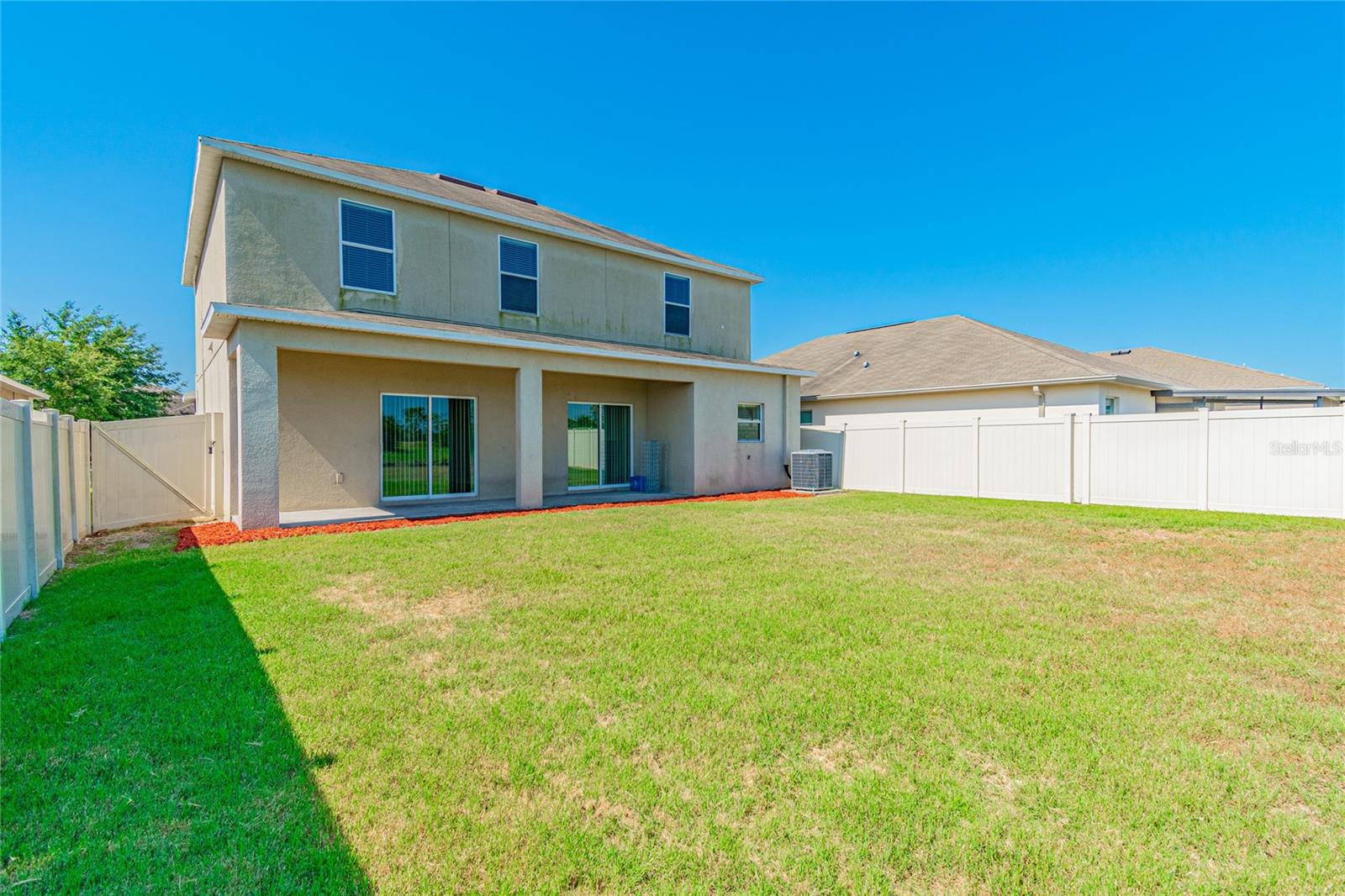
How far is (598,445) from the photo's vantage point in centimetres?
1553

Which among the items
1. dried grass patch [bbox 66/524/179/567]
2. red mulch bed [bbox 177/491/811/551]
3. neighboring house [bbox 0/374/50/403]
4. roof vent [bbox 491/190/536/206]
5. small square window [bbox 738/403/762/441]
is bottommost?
dried grass patch [bbox 66/524/179/567]

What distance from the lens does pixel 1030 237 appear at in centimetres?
2281

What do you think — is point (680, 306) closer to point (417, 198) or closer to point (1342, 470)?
point (417, 198)

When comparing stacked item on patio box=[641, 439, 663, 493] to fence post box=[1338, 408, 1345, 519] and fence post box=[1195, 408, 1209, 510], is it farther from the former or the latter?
fence post box=[1338, 408, 1345, 519]

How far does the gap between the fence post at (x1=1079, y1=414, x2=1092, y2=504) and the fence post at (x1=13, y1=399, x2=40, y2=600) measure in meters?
16.9

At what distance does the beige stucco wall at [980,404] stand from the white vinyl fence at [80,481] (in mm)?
16379

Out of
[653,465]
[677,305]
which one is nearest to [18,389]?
[653,465]

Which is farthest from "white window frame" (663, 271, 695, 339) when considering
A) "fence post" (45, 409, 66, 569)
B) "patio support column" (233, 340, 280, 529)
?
"fence post" (45, 409, 66, 569)

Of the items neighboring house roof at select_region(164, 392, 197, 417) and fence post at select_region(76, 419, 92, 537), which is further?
neighboring house roof at select_region(164, 392, 197, 417)

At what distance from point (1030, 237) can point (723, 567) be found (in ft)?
76.4

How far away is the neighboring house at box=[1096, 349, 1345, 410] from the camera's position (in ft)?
70.1

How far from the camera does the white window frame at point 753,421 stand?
16.3m

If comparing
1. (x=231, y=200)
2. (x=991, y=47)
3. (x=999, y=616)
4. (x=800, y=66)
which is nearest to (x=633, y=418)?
(x=231, y=200)

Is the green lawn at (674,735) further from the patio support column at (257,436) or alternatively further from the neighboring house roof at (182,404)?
the neighboring house roof at (182,404)
